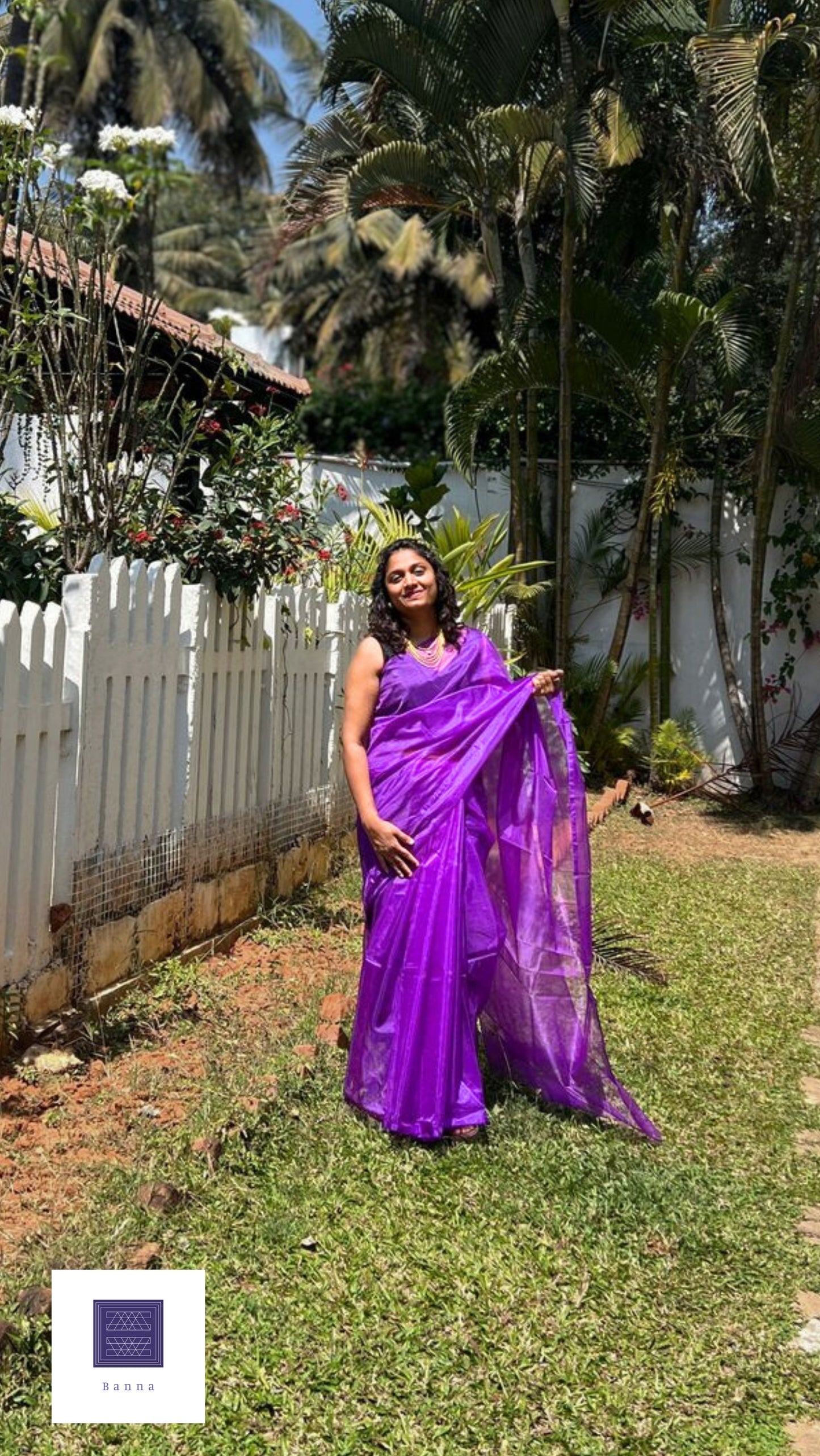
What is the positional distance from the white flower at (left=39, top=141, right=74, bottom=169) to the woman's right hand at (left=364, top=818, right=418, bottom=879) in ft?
8.47

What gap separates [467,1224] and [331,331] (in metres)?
28.5

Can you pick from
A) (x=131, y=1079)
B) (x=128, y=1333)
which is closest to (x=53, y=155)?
Answer: (x=131, y=1079)

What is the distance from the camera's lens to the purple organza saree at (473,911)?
361 cm

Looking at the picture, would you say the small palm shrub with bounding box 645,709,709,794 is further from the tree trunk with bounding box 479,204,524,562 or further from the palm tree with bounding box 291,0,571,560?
the palm tree with bounding box 291,0,571,560

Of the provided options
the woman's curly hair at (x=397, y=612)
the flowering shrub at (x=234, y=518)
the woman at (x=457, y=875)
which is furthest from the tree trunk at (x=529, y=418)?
the woman at (x=457, y=875)

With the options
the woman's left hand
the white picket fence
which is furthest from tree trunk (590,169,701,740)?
the woman's left hand

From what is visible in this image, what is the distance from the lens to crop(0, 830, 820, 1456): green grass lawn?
2457 mm

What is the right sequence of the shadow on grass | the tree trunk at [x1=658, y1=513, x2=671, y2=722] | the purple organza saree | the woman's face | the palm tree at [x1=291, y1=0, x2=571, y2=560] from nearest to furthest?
the purple organza saree, the woman's face, the palm tree at [x1=291, y1=0, x2=571, y2=560], the shadow on grass, the tree trunk at [x1=658, y1=513, x2=671, y2=722]

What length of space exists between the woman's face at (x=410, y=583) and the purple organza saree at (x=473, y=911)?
7.0 inches

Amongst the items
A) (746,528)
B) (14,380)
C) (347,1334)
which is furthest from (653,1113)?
(746,528)

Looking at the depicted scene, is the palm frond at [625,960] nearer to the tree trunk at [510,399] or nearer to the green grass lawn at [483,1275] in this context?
the green grass lawn at [483,1275]

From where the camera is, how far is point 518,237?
1052 centimetres

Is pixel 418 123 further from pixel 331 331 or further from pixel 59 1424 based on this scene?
pixel 331 331

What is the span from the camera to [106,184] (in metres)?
4.19
